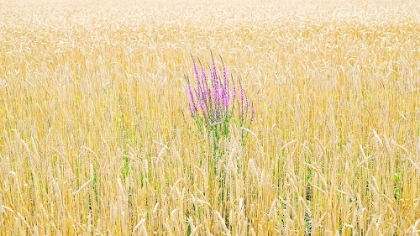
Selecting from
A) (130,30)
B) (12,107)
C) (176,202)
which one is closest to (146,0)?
(130,30)

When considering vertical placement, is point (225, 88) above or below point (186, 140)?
above

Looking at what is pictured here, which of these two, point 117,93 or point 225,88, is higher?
point 225,88

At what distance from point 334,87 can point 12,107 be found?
2547mm

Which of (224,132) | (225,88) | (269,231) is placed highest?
(225,88)

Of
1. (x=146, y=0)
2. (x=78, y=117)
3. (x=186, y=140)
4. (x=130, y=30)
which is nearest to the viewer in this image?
(x=186, y=140)

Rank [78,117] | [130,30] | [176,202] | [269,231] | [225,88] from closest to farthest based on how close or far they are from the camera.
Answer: [269,231]
[176,202]
[225,88]
[78,117]
[130,30]

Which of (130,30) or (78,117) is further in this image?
(130,30)

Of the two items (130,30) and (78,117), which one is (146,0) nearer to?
(130,30)

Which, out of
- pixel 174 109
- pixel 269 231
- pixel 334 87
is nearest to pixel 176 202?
pixel 269 231

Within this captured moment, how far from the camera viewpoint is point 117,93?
4.01 m

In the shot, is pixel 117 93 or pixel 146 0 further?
pixel 146 0

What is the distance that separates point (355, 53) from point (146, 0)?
1729 cm

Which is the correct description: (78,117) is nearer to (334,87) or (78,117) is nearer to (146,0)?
(334,87)

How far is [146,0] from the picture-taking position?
21.4 m
